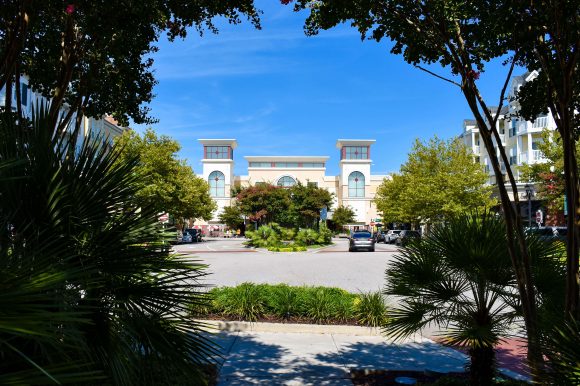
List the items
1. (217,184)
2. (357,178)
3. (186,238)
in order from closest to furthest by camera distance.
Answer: (186,238) → (217,184) → (357,178)

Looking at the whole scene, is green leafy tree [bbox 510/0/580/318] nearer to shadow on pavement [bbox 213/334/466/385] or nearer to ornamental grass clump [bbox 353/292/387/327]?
shadow on pavement [bbox 213/334/466/385]

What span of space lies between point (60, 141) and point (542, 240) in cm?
443

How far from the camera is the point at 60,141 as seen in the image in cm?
320

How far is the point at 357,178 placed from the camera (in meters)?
104

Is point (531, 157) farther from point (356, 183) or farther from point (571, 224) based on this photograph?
point (356, 183)

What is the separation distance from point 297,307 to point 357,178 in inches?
3776

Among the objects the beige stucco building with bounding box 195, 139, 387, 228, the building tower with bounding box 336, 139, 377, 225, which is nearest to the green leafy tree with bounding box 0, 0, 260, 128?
the beige stucco building with bounding box 195, 139, 387, 228

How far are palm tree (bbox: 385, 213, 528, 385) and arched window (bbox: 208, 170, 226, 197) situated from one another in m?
96.9

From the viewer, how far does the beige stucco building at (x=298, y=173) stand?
101 metres

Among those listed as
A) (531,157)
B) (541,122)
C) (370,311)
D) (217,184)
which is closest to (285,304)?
(370,311)

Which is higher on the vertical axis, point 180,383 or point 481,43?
point 481,43

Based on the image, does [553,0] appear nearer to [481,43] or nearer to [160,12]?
[481,43]

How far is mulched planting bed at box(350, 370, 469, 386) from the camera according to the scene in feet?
18.8

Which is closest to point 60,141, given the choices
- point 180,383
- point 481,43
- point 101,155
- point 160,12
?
point 101,155
